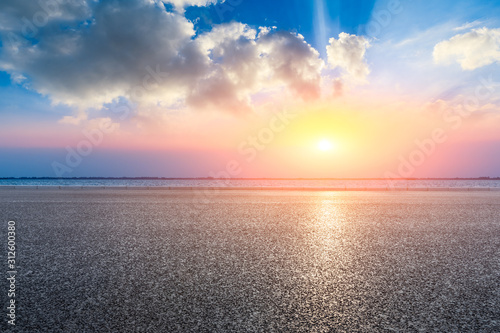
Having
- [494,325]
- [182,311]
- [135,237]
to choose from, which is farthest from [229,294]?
[135,237]

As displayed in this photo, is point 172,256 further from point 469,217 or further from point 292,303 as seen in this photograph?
point 469,217

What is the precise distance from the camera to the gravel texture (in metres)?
3.94

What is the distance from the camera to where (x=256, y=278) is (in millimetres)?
5527

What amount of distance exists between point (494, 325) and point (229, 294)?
12.0ft

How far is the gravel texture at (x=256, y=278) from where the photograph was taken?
394 centimetres

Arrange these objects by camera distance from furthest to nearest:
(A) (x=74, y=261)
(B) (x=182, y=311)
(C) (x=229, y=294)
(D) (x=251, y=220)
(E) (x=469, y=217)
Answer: (E) (x=469, y=217)
(D) (x=251, y=220)
(A) (x=74, y=261)
(C) (x=229, y=294)
(B) (x=182, y=311)

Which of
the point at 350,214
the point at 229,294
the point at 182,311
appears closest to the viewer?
the point at 182,311

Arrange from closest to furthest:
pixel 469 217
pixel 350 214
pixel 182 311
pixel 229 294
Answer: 1. pixel 182 311
2. pixel 229 294
3. pixel 469 217
4. pixel 350 214

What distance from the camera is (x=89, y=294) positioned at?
4824 millimetres

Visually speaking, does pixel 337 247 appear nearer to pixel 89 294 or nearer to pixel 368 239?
pixel 368 239

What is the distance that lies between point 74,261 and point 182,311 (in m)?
3.97

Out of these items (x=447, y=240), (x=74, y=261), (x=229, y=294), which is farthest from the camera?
(x=447, y=240)

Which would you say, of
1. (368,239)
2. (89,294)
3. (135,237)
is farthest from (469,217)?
(89,294)

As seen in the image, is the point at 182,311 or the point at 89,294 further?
the point at 89,294
